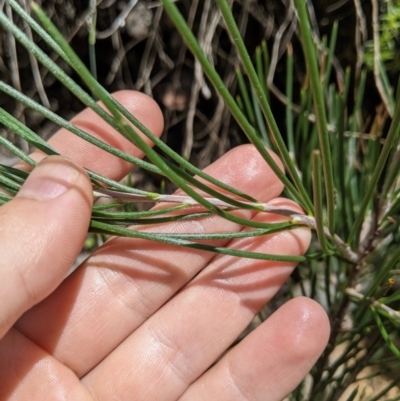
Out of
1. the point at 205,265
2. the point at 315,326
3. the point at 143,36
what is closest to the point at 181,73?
the point at 143,36

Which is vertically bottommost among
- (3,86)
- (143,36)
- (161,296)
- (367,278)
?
(367,278)

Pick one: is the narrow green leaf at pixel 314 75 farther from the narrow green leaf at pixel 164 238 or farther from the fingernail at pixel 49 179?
the fingernail at pixel 49 179

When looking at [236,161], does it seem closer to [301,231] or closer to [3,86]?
[301,231]

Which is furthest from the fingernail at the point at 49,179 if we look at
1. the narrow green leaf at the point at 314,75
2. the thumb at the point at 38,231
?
the narrow green leaf at the point at 314,75

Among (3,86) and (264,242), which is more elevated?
(3,86)

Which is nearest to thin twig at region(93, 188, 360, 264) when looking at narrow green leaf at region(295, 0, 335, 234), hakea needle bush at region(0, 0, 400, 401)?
hakea needle bush at region(0, 0, 400, 401)

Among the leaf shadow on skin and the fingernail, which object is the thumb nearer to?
the fingernail
